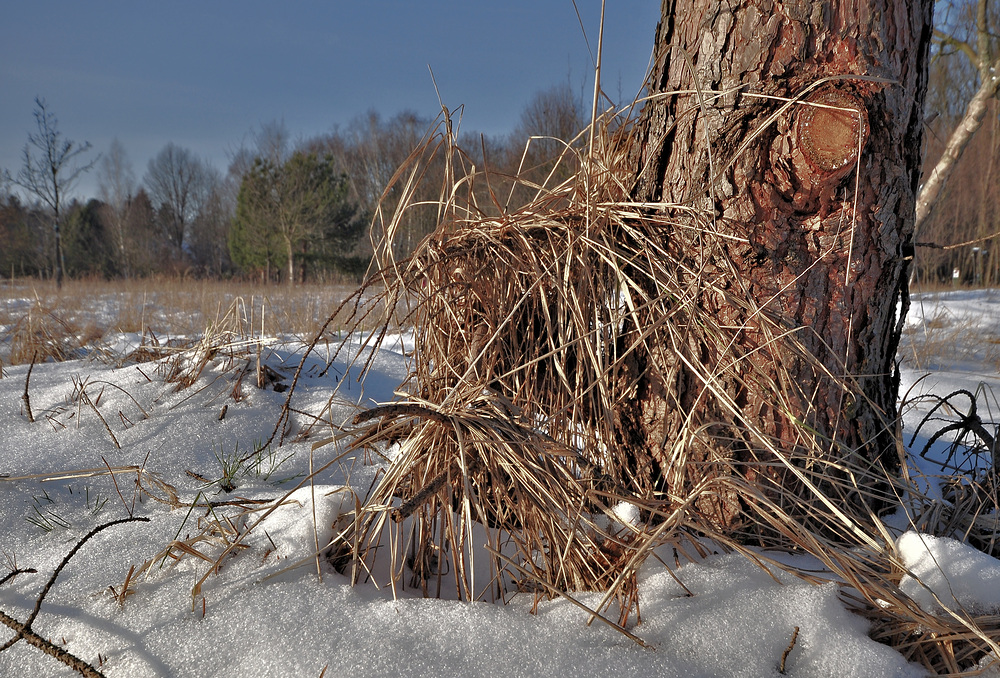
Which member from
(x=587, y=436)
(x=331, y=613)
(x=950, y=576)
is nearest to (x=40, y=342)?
(x=331, y=613)

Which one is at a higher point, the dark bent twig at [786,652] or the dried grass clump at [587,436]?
the dried grass clump at [587,436]

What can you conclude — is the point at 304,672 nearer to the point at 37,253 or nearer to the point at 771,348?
the point at 771,348

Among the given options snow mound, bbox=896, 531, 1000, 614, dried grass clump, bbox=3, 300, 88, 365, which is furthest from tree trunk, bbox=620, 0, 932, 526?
dried grass clump, bbox=3, 300, 88, 365

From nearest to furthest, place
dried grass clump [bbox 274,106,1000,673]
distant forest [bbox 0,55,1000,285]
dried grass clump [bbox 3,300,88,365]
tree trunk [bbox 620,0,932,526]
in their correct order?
dried grass clump [bbox 274,106,1000,673] < tree trunk [bbox 620,0,932,526] < dried grass clump [bbox 3,300,88,365] < distant forest [bbox 0,55,1000,285]

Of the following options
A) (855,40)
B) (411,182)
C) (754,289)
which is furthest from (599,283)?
(855,40)

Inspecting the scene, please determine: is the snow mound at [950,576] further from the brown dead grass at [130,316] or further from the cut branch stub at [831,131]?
the brown dead grass at [130,316]

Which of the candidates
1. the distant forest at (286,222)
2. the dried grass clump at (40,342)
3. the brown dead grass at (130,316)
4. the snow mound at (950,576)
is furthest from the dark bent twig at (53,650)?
the distant forest at (286,222)

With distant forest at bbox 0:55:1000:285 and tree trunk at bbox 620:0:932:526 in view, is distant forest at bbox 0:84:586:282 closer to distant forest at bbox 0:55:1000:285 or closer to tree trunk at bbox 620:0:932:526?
distant forest at bbox 0:55:1000:285

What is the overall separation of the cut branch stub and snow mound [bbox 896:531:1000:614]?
2.20 feet

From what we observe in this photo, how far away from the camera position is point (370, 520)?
0.95m

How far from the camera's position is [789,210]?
1.04 m

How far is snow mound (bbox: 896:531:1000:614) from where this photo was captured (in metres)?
0.78

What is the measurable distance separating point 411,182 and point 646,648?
3.17ft

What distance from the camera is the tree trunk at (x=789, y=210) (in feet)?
3.25
